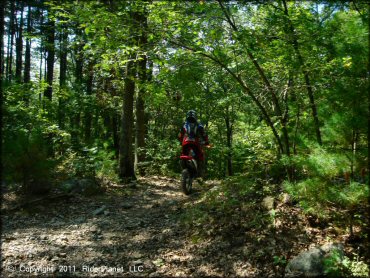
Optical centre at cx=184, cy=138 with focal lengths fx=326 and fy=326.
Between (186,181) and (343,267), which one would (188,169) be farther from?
(343,267)

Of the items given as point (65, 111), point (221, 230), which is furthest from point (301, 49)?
point (65, 111)

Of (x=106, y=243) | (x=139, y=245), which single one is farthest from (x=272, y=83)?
(x=106, y=243)

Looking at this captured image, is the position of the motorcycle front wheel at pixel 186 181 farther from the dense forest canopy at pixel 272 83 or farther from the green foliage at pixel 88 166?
the green foliage at pixel 88 166

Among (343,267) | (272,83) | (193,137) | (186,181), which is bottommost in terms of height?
(343,267)

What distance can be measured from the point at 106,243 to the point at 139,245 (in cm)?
55

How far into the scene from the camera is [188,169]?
324 inches

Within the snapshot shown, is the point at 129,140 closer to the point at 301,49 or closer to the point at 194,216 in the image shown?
the point at 194,216

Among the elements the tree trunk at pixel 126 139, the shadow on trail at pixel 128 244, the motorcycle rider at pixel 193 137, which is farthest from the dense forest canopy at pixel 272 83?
the motorcycle rider at pixel 193 137

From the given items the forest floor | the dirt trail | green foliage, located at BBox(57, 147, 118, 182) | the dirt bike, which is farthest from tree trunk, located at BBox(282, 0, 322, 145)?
green foliage, located at BBox(57, 147, 118, 182)

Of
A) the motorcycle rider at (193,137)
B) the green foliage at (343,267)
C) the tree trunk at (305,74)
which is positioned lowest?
the green foliage at (343,267)

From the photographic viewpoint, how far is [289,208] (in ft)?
17.1

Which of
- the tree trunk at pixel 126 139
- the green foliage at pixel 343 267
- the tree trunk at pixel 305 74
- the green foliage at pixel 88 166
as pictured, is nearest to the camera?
the green foliage at pixel 343 267

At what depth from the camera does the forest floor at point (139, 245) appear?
429 centimetres

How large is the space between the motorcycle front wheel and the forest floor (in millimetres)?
1427
